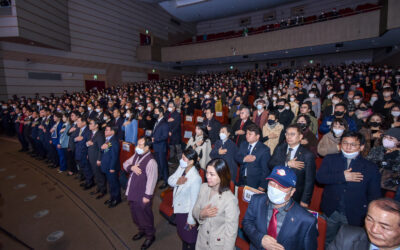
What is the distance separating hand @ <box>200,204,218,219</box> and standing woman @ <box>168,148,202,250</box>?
406mm

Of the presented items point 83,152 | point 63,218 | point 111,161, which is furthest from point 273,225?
point 83,152

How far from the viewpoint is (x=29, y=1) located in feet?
35.4

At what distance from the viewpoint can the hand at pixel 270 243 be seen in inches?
59.6

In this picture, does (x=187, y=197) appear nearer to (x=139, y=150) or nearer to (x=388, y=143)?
(x=139, y=150)

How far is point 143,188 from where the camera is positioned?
2822 mm

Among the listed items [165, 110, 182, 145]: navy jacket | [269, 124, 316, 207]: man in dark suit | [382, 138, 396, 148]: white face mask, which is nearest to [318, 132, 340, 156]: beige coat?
[382, 138, 396, 148]: white face mask

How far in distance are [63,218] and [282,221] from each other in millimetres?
3815

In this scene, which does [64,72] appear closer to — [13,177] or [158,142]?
[13,177]

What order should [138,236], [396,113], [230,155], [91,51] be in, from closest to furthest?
[138,236], [230,155], [396,113], [91,51]

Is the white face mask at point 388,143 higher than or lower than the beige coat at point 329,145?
higher

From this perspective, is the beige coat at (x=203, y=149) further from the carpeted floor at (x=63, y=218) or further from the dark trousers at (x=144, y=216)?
the carpeted floor at (x=63, y=218)

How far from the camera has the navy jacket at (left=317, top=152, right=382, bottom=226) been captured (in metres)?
1.96

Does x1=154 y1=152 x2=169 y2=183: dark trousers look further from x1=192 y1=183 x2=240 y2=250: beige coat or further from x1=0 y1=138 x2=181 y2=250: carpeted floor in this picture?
x1=192 y1=183 x2=240 y2=250: beige coat

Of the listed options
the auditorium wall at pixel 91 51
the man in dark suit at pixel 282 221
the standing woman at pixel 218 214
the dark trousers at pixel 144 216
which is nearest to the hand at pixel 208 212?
the standing woman at pixel 218 214
